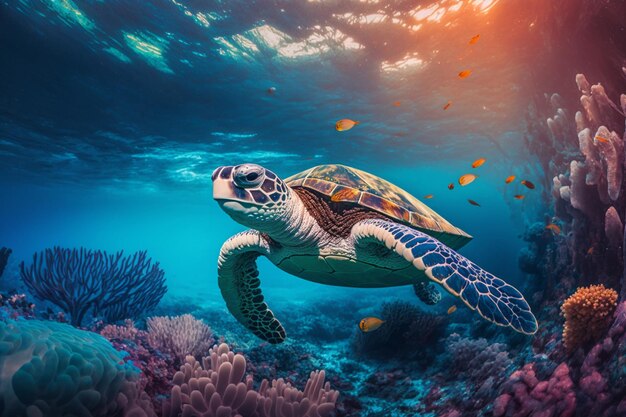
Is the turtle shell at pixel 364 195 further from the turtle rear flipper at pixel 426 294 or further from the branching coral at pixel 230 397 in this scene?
the branching coral at pixel 230 397

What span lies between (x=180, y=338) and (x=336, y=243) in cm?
253

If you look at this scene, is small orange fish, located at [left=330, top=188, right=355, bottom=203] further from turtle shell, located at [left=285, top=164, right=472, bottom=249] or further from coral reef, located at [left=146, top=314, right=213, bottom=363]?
coral reef, located at [left=146, top=314, right=213, bottom=363]

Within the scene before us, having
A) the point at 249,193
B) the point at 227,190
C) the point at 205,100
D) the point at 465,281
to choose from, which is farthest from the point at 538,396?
the point at 205,100

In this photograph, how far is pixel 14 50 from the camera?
7.79 metres

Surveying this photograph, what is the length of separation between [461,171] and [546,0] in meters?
34.2

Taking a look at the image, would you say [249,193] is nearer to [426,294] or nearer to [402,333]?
[402,333]

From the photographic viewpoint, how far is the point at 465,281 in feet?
7.49

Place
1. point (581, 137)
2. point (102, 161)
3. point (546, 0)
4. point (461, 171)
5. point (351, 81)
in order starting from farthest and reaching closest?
point (461, 171)
point (102, 161)
point (351, 81)
point (546, 0)
point (581, 137)

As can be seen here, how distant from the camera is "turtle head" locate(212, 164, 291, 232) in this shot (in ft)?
8.51

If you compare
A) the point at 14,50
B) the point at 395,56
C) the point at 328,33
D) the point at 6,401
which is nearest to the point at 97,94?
the point at 14,50

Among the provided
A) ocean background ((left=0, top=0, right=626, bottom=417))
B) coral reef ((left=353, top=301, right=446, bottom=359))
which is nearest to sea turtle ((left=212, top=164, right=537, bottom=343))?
coral reef ((left=353, top=301, right=446, bottom=359))

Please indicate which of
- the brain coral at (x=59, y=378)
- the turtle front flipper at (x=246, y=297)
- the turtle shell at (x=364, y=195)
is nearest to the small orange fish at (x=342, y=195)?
the turtle shell at (x=364, y=195)

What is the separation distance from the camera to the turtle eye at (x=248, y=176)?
2.59 m

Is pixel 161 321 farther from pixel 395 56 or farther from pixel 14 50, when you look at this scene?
pixel 395 56
